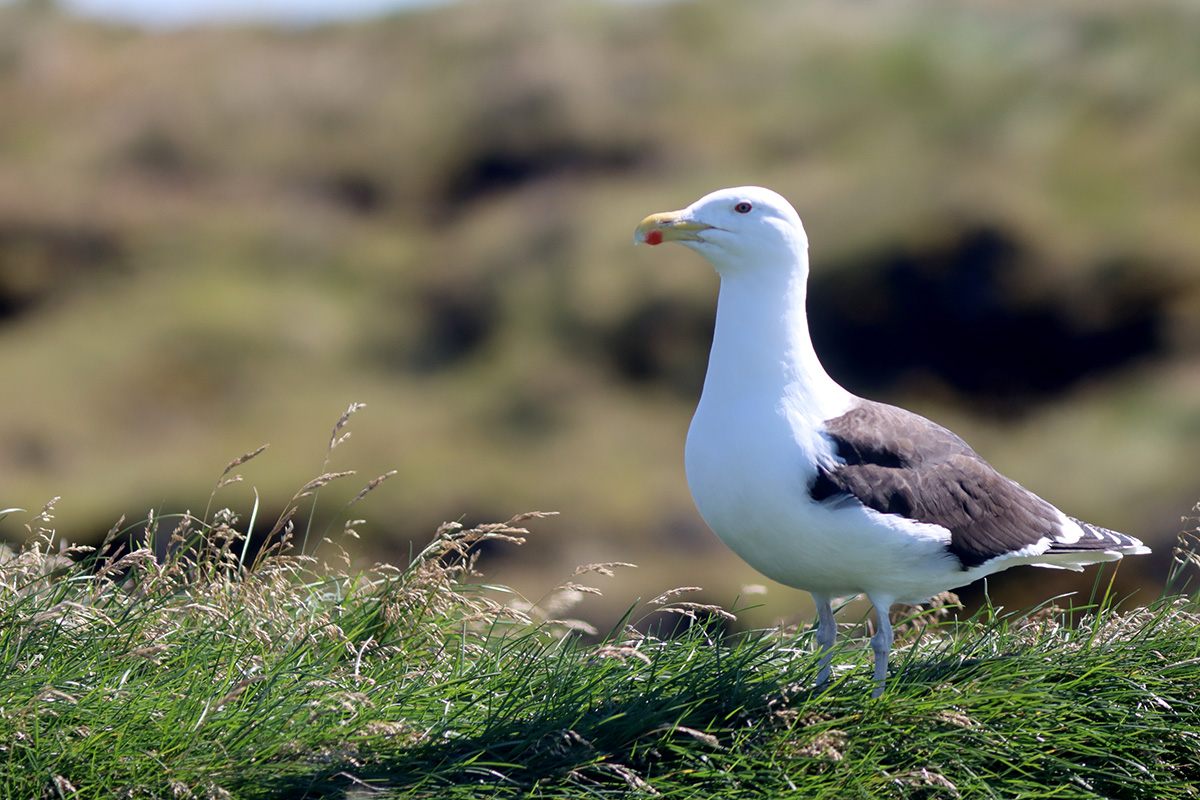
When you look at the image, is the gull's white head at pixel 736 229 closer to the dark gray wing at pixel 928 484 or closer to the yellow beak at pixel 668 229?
the yellow beak at pixel 668 229

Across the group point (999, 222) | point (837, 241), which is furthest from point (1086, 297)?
point (837, 241)

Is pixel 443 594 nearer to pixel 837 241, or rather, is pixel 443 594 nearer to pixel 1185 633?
pixel 1185 633

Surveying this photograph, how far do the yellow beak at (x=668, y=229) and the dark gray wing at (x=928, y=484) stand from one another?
93cm

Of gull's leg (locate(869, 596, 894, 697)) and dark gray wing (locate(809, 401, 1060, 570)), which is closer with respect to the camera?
gull's leg (locate(869, 596, 894, 697))

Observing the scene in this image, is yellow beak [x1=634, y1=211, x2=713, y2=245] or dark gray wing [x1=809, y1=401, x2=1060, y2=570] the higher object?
yellow beak [x1=634, y1=211, x2=713, y2=245]

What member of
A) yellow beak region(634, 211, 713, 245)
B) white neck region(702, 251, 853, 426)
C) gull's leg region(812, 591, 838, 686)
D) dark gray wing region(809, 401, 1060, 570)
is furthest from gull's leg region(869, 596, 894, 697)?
yellow beak region(634, 211, 713, 245)

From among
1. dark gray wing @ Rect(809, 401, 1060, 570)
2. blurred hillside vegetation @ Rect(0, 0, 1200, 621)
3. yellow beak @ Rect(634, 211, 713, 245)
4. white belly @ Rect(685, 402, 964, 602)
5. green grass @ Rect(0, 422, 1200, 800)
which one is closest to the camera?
green grass @ Rect(0, 422, 1200, 800)

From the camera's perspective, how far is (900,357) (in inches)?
653

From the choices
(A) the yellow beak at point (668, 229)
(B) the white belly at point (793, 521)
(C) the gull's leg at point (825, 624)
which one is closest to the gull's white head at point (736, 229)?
(A) the yellow beak at point (668, 229)

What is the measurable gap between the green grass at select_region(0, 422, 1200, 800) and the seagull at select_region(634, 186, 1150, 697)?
1.04 ft

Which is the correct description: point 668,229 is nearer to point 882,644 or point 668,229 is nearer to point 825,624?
point 825,624

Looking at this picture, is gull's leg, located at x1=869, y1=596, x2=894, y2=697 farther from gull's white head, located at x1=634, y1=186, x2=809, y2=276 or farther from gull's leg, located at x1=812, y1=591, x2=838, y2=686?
gull's white head, located at x1=634, y1=186, x2=809, y2=276

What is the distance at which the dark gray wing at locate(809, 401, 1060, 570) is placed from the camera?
171 inches

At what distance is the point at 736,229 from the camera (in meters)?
4.56
